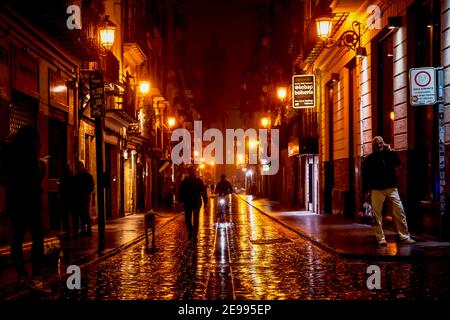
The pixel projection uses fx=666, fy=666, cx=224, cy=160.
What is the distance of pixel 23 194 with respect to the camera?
8.70 m

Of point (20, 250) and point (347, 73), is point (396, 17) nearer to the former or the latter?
point (347, 73)

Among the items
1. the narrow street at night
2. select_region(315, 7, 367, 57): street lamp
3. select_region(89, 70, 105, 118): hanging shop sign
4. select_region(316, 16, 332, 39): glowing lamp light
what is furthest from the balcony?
select_region(89, 70, 105, 118): hanging shop sign

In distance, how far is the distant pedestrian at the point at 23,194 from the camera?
8625mm

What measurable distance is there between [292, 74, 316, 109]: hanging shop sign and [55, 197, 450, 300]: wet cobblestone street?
52.8ft

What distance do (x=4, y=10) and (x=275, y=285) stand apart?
842 cm

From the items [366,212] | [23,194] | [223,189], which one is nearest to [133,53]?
[223,189]

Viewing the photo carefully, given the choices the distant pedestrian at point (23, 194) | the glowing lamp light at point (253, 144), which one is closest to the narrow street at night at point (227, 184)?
the distant pedestrian at point (23, 194)

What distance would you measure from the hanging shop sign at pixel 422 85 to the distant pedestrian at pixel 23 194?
727 centimetres

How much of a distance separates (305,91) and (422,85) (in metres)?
17.3

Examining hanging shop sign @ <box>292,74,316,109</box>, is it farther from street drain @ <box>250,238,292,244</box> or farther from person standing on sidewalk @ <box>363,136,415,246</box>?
person standing on sidewalk @ <box>363,136,415,246</box>

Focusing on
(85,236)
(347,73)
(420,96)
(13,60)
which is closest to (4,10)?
(13,60)

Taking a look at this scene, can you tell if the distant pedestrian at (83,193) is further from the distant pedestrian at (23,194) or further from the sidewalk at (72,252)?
the distant pedestrian at (23,194)

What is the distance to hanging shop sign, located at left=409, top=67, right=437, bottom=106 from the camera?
41.3 feet

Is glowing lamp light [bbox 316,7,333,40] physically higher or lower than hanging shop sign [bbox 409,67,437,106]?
higher
